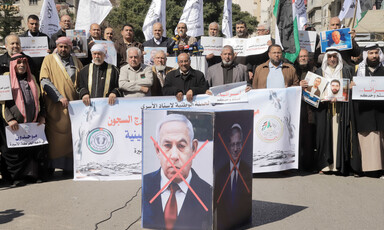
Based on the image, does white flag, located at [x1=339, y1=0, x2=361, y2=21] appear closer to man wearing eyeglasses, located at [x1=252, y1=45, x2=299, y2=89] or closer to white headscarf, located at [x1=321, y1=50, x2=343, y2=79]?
white headscarf, located at [x1=321, y1=50, x2=343, y2=79]

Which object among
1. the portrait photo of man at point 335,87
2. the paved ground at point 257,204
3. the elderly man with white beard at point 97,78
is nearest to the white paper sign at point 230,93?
the paved ground at point 257,204

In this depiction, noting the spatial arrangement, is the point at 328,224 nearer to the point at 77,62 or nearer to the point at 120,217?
the point at 120,217

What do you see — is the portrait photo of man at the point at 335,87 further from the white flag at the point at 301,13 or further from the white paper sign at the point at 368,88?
the white flag at the point at 301,13

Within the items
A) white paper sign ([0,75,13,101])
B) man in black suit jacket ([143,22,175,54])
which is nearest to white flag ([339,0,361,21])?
→ man in black suit jacket ([143,22,175,54])

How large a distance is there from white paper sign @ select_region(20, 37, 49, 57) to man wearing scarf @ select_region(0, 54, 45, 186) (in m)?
1.15

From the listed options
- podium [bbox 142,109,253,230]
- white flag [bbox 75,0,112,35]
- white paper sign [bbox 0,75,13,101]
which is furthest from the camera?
white flag [bbox 75,0,112,35]

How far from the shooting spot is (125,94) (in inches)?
304

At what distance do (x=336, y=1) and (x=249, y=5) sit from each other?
136 feet

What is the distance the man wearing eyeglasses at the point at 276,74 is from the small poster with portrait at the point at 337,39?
0.96 metres

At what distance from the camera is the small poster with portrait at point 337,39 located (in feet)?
27.4

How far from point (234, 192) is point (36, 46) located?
516 cm

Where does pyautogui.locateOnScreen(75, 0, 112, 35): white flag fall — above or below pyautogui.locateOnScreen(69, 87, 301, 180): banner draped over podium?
above

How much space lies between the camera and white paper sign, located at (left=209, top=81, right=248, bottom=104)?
24.6ft

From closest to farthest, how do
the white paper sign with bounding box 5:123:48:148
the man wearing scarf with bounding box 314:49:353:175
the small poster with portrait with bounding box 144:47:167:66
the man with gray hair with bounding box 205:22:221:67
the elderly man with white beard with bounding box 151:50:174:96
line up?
the white paper sign with bounding box 5:123:48:148 → the man wearing scarf with bounding box 314:49:353:175 → the elderly man with white beard with bounding box 151:50:174:96 → the small poster with portrait with bounding box 144:47:167:66 → the man with gray hair with bounding box 205:22:221:67
